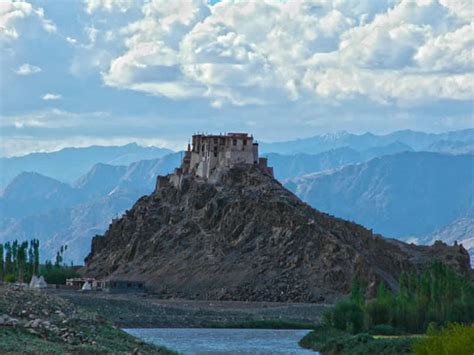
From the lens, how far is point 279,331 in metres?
142

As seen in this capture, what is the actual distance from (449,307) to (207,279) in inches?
2849

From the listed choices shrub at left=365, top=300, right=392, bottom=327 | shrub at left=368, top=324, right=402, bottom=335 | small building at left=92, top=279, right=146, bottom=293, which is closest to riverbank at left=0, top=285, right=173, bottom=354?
shrub at left=368, top=324, right=402, bottom=335

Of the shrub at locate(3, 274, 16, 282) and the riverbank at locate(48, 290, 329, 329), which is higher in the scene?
the shrub at locate(3, 274, 16, 282)

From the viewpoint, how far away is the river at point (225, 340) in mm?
107875

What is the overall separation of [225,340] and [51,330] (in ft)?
184

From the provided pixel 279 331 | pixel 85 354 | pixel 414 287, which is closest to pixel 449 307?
pixel 414 287

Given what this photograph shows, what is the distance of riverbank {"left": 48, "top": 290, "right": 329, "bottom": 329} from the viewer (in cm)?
14250

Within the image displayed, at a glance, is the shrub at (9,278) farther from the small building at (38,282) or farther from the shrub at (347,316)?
the shrub at (347,316)

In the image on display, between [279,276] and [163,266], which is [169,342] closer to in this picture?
[279,276]

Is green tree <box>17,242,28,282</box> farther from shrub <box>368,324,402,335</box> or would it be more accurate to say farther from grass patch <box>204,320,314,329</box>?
shrub <box>368,324,402,335</box>

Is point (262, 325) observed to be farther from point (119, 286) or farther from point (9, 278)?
point (9, 278)

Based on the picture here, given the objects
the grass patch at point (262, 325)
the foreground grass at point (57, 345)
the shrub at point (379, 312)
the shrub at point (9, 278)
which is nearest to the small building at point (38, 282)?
the shrub at point (9, 278)

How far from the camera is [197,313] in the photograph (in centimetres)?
15500

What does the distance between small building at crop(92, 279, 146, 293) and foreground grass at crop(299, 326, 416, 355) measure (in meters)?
70.3
